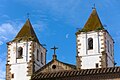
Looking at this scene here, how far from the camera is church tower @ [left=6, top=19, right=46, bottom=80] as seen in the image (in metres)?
49.3

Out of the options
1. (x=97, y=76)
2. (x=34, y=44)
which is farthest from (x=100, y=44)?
(x=34, y=44)

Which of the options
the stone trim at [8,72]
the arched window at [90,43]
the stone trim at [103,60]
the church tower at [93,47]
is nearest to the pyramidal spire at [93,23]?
the church tower at [93,47]

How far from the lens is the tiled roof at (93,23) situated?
48.7 metres

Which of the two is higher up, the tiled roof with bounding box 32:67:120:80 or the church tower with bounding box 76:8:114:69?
the church tower with bounding box 76:8:114:69

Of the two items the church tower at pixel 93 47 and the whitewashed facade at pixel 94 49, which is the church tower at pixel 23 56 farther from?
the whitewashed facade at pixel 94 49

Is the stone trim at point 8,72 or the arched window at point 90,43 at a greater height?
the arched window at point 90,43

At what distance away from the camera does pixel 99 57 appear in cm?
4712

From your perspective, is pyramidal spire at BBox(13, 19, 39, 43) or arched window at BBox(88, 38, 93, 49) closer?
arched window at BBox(88, 38, 93, 49)

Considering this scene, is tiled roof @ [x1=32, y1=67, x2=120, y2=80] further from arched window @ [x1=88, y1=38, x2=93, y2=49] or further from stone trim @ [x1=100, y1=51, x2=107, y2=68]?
arched window @ [x1=88, y1=38, x2=93, y2=49]

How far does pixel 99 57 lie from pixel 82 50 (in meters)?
2.20

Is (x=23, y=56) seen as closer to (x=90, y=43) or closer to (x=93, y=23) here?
(x=90, y=43)

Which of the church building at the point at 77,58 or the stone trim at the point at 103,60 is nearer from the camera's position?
the church building at the point at 77,58

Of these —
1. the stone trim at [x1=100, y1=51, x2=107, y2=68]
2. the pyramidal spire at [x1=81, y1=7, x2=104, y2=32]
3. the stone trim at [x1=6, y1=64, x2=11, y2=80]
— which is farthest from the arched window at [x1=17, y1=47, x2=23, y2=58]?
the stone trim at [x1=100, y1=51, x2=107, y2=68]

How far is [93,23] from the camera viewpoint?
4953 centimetres
